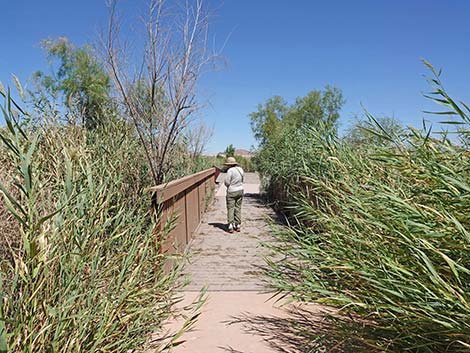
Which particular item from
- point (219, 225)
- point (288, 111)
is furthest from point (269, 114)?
point (219, 225)

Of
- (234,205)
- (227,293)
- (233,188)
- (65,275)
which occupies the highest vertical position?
(233,188)

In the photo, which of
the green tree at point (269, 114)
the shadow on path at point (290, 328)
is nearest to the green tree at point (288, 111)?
the green tree at point (269, 114)

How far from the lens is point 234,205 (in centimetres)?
698

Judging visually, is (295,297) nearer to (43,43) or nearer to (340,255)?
(340,255)

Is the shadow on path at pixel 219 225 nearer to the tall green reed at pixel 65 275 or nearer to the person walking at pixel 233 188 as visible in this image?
the person walking at pixel 233 188

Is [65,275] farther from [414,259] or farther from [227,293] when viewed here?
[227,293]

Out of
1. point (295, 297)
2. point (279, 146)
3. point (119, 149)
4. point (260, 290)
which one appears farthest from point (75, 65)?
point (295, 297)

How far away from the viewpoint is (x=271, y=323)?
3045 mm

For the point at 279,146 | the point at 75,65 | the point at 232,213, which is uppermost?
the point at 75,65

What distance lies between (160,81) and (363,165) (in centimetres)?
459

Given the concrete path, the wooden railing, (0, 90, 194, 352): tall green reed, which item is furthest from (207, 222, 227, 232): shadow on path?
(0, 90, 194, 352): tall green reed

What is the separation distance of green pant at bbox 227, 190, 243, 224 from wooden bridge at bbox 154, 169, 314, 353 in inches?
13.2

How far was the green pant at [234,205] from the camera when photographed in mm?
6896

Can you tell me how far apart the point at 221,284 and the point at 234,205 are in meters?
2.95
